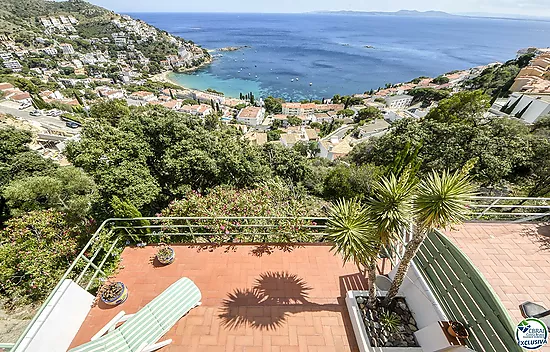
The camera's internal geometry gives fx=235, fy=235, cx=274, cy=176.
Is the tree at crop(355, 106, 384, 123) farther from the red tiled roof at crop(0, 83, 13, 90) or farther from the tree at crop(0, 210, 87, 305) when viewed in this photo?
the red tiled roof at crop(0, 83, 13, 90)

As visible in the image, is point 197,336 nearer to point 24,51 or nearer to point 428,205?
point 428,205

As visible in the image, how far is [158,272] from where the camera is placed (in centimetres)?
569

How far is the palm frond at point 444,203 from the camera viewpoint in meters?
3.58

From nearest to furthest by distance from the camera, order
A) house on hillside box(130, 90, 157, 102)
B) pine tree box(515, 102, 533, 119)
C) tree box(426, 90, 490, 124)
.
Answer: tree box(426, 90, 490, 124) → pine tree box(515, 102, 533, 119) → house on hillside box(130, 90, 157, 102)

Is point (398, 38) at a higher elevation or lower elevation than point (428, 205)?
higher

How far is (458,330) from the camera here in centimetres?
347

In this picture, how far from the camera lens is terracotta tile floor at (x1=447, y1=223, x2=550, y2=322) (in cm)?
455

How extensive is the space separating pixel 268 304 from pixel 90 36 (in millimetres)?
180854

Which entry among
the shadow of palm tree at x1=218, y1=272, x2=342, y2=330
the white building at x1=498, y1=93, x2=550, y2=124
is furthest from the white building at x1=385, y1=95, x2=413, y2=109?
the shadow of palm tree at x1=218, y1=272, x2=342, y2=330

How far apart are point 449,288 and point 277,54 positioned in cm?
14938

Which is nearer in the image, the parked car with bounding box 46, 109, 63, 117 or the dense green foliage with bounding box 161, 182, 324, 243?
the dense green foliage with bounding box 161, 182, 324, 243

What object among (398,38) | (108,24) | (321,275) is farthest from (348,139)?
(398,38)

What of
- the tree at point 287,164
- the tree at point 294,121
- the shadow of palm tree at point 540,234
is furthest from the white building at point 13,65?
the shadow of palm tree at point 540,234
